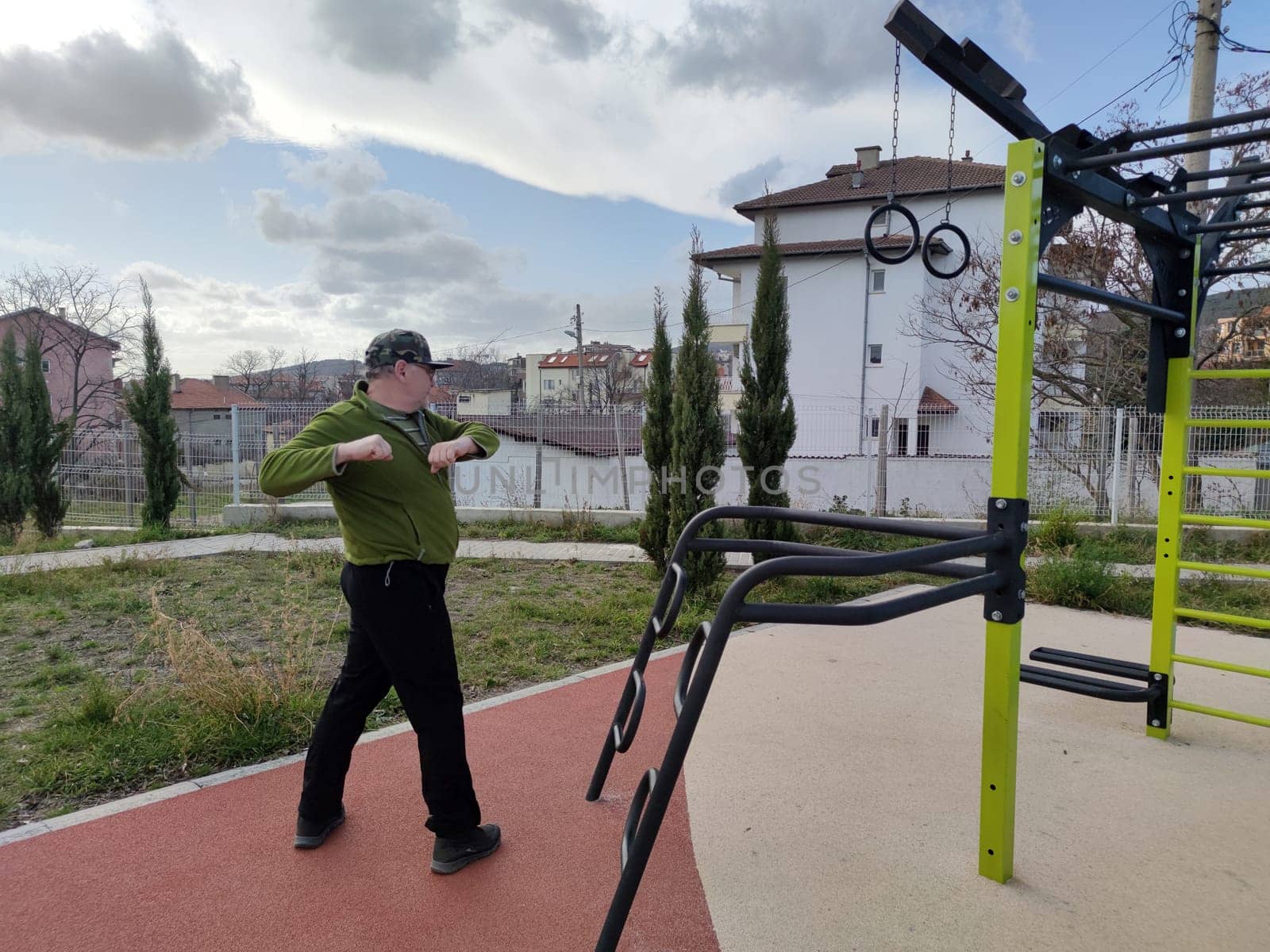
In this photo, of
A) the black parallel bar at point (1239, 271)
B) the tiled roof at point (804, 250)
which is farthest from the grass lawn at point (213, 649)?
the tiled roof at point (804, 250)

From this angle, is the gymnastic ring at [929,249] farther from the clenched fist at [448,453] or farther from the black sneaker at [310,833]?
the black sneaker at [310,833]

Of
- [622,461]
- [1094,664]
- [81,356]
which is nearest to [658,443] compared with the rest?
[622,461]

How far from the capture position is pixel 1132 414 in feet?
34.6

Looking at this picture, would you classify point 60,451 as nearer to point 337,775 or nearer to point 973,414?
point 337,775

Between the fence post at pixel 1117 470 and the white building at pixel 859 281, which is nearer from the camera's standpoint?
the fence post at pixel 1117 470

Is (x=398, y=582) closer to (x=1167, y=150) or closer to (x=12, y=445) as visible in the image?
(x=1167, y=150)

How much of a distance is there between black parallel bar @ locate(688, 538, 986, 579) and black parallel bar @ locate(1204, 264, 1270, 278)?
6.54 ft

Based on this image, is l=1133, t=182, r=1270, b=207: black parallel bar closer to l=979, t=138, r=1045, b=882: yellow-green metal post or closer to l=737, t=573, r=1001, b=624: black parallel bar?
l=979, t=138, r=1045, b=882: yellow-green metal post

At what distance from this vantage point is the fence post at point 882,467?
11320 mm

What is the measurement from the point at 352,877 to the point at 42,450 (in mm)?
11464

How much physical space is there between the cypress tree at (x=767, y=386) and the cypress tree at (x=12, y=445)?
999 centimetres

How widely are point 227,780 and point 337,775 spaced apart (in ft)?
2.64

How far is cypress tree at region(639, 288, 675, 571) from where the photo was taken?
7586 millimetres

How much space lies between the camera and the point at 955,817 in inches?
116
